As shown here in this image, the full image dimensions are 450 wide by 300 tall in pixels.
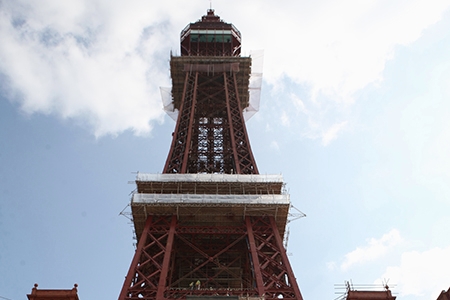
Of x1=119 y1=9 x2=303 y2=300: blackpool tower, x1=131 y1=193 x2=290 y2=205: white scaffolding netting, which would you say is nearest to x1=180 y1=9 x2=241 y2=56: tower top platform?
x1=119 y1=9 x2=303 y2=300: blackpool tower

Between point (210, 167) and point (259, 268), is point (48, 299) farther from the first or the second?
point (210, 167)

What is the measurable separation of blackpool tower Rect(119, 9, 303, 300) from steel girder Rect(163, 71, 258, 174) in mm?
149

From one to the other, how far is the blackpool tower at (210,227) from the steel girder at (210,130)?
0.49ft

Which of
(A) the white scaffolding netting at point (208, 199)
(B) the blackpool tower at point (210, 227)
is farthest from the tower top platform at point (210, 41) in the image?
(A) the white scaffolding netting at point (208, 199)

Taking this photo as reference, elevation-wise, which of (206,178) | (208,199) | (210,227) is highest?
(206,178)

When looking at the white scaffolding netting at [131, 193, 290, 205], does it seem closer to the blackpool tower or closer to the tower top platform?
the blackpool tower

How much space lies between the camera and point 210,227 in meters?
44.1

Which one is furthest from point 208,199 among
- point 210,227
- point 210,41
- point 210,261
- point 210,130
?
point 210,41

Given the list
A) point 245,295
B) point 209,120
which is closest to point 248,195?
point 245,295

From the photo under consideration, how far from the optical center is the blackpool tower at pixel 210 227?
36.8 m

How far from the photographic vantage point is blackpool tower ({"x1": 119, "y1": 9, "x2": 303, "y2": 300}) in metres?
36.8

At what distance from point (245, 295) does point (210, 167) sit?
2365cm

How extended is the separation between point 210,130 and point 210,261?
23758mm

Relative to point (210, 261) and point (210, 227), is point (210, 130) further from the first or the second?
point (210, 261)
